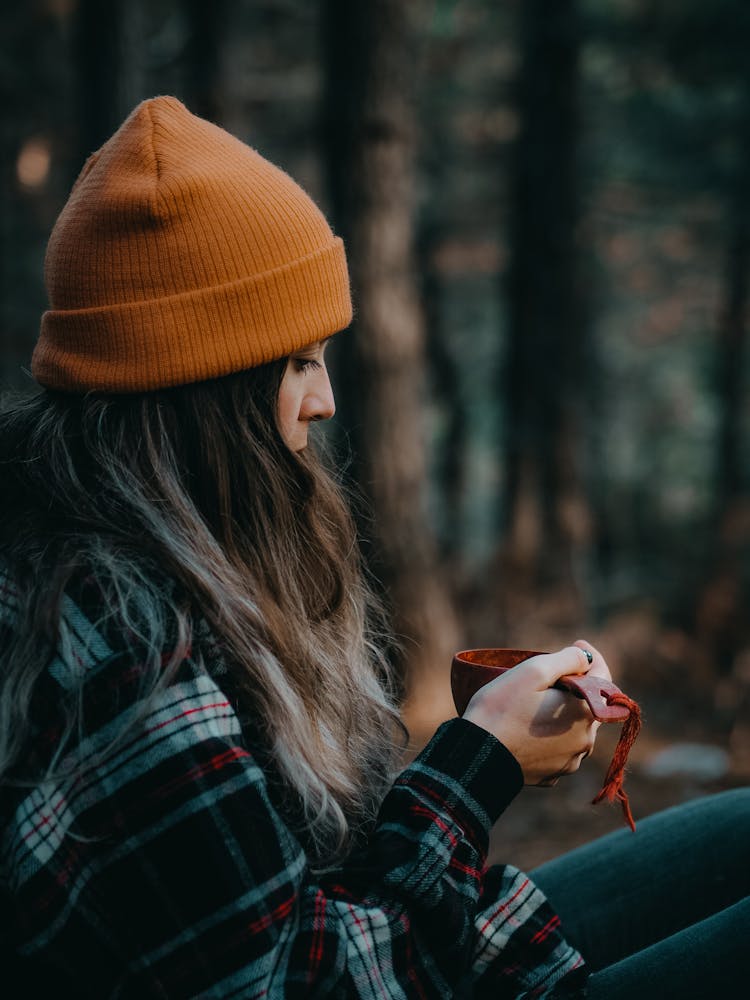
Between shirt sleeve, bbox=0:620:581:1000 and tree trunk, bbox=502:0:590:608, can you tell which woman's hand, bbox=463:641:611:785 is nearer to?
shirt sleeve, bbox=0:620:581:1000

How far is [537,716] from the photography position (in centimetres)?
162

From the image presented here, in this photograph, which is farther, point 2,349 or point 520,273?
point 2,349

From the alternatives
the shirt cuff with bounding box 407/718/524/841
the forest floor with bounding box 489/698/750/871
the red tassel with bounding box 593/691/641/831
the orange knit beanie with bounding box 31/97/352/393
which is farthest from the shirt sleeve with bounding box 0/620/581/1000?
the forest floor with bounding box 489/698/750/871

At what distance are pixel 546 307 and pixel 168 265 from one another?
24.7 ft

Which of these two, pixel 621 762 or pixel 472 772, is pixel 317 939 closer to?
pixel 472 772

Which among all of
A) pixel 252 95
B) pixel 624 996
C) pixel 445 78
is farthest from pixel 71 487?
pixel 445 78

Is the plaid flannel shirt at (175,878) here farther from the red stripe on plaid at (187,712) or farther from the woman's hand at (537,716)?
the woman's hand at (537,716)

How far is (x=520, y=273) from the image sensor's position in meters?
8.83

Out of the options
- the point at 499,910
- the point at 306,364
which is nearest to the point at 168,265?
the point at 306,364

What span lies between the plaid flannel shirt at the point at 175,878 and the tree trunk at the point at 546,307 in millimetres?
7512

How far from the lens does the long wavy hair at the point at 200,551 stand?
1414 millimetres

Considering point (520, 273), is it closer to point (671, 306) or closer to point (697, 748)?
point (697, 748)

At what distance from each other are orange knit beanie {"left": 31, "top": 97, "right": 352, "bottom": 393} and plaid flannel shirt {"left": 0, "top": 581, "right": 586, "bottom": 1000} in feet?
1.43

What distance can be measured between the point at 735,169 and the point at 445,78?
148 inches
